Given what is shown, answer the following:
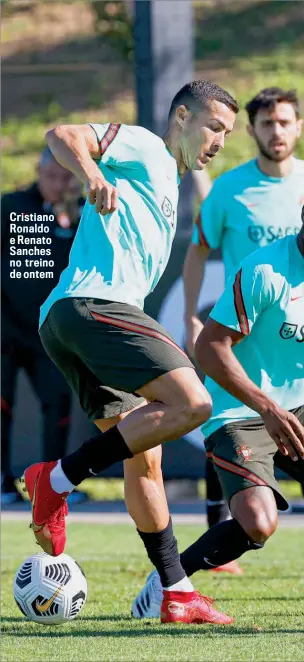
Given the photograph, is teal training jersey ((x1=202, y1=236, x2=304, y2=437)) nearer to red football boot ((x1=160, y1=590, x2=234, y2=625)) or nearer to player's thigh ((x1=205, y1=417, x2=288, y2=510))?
player's thigh ((x1=205, y1=417, x2=288, y2=510))

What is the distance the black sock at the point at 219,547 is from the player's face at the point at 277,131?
2.40 meters

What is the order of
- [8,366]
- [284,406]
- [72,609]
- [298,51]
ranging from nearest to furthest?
[72,609] < [284,406] < [8,366] < [298,51]

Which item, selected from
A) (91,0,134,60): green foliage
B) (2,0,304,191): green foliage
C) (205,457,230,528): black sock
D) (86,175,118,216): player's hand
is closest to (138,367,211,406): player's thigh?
(86,175,118,216): player's hand

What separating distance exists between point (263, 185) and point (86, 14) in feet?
68.5

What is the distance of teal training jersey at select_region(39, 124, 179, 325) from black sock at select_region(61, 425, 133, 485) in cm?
56

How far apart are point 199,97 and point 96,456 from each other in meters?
1.58

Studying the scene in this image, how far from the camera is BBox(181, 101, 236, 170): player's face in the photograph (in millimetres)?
5113

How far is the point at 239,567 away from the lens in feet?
23.7

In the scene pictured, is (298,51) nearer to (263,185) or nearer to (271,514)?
(263,185)

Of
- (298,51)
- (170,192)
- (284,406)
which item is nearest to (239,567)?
(284,406)

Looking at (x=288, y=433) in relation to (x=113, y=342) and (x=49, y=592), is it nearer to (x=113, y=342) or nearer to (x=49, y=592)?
(x=113, y=342)

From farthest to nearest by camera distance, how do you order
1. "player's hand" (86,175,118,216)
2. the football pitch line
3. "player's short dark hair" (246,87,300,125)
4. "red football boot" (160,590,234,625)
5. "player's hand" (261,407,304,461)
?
the football pitch line
"player's short dark hair" (246,87,300,125)
"red football boot" (160,590,234,625)
"player's hand" (261,407,304,461)
"player's hand" (86,175,118,216)

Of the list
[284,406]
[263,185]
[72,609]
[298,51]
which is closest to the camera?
[72,609]

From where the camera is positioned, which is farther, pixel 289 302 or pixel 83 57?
pixel 83 57
